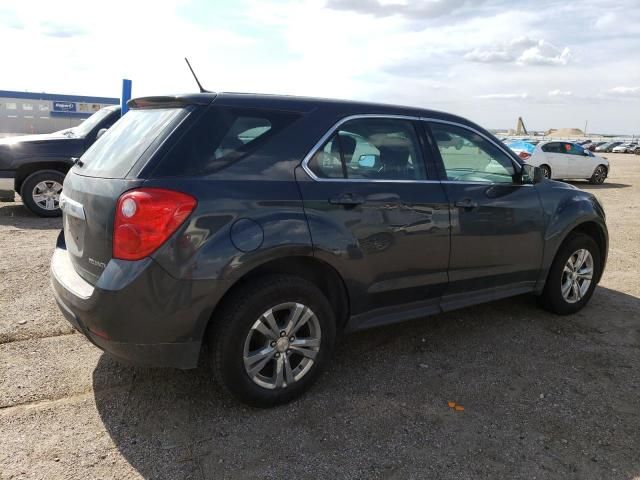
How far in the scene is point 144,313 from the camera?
2721mm

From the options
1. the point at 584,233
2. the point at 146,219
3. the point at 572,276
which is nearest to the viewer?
the point at 146,219

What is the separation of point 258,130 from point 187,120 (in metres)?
0.40

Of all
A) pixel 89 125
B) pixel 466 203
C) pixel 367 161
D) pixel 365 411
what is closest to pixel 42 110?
pixel 89 125

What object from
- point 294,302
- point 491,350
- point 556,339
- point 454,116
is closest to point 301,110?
point 294,302

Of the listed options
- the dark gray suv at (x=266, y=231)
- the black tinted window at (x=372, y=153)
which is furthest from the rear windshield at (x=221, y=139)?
the black tinted window at (x=372, y=153)

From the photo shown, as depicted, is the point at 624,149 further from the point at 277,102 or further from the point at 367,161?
the point at 277,102

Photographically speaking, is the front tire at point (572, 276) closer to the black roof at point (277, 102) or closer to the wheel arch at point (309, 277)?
the black roof at point (277, 102)

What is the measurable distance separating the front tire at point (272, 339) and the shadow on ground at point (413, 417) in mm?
169

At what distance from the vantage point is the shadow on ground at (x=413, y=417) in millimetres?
2721

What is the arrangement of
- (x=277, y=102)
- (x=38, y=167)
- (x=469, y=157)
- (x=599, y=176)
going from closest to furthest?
(x=277, y=102), (x=469, y=157), (x=38, y=167), (x=599, y=176)

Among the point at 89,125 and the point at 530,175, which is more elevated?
the point at 530,175

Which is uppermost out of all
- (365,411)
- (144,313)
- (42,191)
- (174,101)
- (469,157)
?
(174,101)

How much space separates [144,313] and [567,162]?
18265mm

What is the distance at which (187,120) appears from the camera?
9.46 ft
